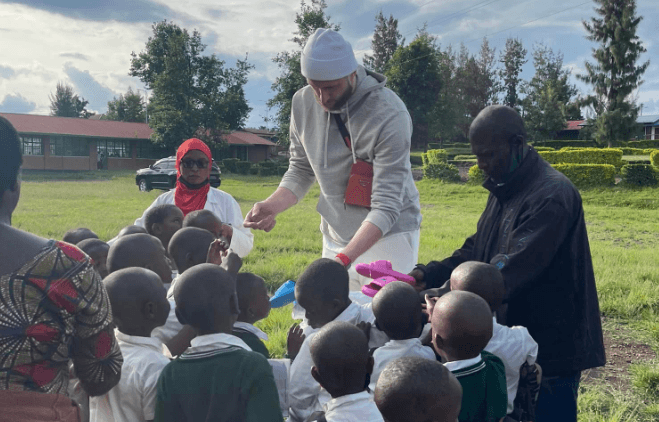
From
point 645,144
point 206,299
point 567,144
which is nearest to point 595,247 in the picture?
point 206,299

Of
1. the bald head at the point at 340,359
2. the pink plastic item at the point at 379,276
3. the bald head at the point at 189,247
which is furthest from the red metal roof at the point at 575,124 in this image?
the bald head at the point at 340,359

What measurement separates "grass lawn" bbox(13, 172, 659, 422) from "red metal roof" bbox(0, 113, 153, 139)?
63.5 ft

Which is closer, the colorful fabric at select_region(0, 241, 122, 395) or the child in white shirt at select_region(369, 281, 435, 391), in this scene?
the colorful fabric at select_region(0, 241, 122, 395)

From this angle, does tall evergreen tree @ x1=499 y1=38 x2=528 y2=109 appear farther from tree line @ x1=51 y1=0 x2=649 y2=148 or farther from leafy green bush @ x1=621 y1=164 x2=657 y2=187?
leafy green bush @ x1=621 y1=164 x2=657 y2=187

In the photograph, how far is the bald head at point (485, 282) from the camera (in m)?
2.52

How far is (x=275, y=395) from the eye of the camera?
2.00 m

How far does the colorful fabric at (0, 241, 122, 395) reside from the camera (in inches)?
63.9

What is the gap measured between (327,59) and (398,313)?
1.54 meters

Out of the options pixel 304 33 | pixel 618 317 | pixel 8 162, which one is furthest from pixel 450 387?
pixel 304 33

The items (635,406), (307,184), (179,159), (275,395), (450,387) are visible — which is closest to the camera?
(450,387)

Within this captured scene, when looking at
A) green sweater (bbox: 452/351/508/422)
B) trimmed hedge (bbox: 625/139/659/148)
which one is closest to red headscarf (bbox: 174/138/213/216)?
green sweater (bbox: 452/351/508/422)

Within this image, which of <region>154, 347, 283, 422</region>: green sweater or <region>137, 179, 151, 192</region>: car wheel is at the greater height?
<region>154, 347, 283, 422</region>: green sweater

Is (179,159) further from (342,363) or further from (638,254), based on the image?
(638,254)

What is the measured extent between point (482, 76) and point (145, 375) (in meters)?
59.8
